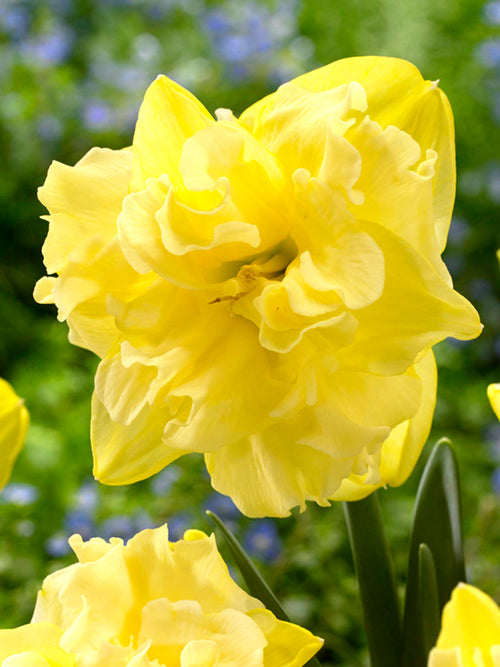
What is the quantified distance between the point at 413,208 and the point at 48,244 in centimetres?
14

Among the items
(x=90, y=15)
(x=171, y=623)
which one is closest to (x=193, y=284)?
(x=171, y=623)

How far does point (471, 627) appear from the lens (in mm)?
251

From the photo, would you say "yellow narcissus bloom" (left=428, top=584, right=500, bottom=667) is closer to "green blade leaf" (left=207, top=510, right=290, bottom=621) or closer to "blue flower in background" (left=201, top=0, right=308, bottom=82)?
"green blade leaf" (left=207, top=510, right=290, bottom=621)

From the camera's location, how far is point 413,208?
1.09 feet

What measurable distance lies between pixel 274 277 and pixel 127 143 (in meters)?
1.69

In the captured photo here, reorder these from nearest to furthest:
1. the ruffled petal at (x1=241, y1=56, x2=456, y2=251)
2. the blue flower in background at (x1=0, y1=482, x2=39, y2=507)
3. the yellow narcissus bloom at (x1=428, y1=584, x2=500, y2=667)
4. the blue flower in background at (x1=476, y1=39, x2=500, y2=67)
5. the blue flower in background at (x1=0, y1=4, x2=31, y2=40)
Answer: the yellow narcissus bloom at (x1=428, y1=584, x2=500, y2=667) < the ruffled petal at (x1=241, y1=56, x2=456, y2=251) < the blue flower in background at (x1=0, y1=482, x2=39, y2=507) < the blue flower in background at (x1=476, y1=39, x2=500, y2=67) < the blue flower in background at (x1=0, y1=4, x2=31, y2=40)

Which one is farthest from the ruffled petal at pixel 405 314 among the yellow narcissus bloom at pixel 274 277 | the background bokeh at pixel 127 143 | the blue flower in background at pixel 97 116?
the blue flower in background at pixel 97 116

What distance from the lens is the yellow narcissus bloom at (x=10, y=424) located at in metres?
0.32

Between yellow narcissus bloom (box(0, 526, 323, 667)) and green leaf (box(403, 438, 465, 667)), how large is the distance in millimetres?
98

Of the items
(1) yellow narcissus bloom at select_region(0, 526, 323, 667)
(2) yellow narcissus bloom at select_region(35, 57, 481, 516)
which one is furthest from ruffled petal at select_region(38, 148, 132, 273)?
(1) yellow narcissus bloom at select_region(0, 526, 323, 667)

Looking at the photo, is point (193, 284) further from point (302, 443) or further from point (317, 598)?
point (317, 598)

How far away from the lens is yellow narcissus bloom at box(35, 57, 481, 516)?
33 centimetres

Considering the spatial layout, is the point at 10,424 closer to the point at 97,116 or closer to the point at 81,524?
the point at 81,524

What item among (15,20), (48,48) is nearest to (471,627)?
(48,48)
